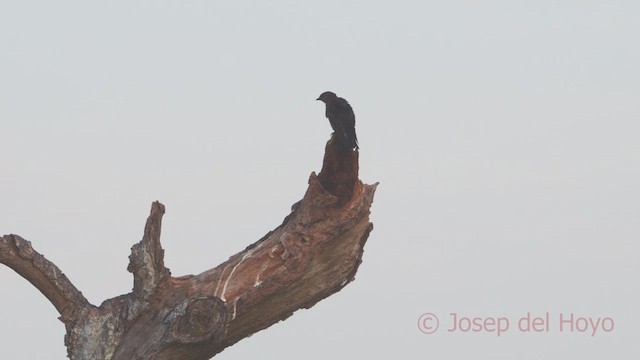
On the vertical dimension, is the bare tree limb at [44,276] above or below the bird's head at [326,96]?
below

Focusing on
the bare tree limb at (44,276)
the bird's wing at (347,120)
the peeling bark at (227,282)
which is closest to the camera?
the peeling bark at (227,282)

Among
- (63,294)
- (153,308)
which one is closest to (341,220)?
(153,308)

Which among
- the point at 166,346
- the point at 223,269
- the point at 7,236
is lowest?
the point at 166,346

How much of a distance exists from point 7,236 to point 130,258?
4.16ft

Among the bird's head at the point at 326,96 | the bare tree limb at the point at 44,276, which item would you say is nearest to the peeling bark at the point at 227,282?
the bare tree limb at the point at 44,276

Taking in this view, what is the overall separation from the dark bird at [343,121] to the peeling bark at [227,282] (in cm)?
10

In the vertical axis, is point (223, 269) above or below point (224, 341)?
above

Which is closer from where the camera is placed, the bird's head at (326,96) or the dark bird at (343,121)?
the dark bird at (343,121)

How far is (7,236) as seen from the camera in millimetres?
10031

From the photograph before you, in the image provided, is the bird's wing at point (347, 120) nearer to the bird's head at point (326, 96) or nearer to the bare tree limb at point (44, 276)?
the bird's head at point (326, 96)

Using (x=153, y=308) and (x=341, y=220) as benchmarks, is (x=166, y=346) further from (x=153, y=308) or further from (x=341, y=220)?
(x=341, y=220)

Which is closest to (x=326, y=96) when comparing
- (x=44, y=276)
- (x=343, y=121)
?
(x=343, y=121)

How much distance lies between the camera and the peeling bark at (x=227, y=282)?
9711 mm

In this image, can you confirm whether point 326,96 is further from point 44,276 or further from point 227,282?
point 44,276
